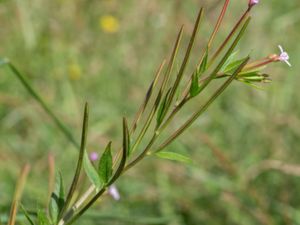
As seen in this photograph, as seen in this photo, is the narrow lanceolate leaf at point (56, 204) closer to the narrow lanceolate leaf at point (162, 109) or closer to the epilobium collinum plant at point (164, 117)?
the epilobium collinum plant at point (164, 117)

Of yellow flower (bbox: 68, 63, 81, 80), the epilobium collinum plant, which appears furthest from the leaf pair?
yellow flower (bbox: 68, 63, 81, 80)

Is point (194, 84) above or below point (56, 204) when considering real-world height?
above

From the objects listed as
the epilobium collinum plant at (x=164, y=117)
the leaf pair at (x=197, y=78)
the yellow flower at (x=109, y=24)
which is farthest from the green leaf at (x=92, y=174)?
the yellow flower at (x=109, y=24)

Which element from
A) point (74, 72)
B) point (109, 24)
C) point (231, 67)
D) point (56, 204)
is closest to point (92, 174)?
point (56, 204)

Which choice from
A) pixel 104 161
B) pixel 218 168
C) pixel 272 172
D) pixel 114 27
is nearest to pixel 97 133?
pixel 218 168

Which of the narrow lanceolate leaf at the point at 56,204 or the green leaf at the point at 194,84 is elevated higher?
the green leaf at the point at 194,84

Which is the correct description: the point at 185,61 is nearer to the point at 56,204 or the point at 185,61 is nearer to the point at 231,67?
the point at 231,67

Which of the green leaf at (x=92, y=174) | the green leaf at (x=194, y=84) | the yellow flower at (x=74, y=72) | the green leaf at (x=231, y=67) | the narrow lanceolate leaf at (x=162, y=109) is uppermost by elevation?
the green leaf at (x=231, y=67)

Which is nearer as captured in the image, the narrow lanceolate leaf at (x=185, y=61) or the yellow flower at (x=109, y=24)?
the narrow lanceolate leaf at (x=185, y=61)

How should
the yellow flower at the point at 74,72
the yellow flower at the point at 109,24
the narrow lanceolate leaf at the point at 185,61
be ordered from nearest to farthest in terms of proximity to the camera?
1. the narrow lanceolate leaf at the point at 185,61
2. the yellow flower at the point at 74,72
3. the yellow flower at the point at 109,24
